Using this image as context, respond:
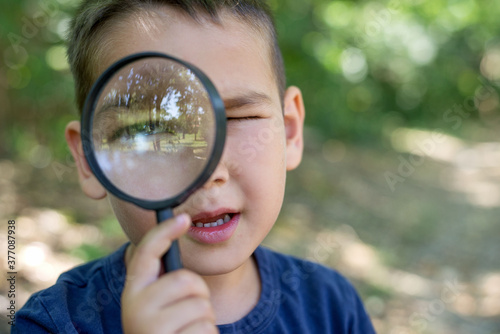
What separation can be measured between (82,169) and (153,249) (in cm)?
105

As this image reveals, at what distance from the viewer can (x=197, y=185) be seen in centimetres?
127

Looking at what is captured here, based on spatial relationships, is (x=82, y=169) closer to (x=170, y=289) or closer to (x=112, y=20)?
(x=112, y=20)

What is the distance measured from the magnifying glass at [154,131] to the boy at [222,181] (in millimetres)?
161

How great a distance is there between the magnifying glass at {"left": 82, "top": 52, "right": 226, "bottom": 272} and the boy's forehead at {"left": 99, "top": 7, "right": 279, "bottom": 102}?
0.20 m

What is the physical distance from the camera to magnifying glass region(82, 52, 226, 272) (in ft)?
4.27

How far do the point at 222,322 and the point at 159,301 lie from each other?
3.20ft

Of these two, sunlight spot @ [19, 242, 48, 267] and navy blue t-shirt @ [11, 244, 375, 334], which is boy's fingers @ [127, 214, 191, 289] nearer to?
navy blue t-shirt @ [11, 244, 375, 334]

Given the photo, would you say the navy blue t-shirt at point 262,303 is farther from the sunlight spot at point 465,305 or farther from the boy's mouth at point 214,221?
the sunlight spot at point 465,305

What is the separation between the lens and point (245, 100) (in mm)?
1771

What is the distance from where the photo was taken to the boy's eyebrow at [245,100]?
1.72m

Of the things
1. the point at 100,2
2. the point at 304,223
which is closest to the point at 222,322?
the point at 100,2

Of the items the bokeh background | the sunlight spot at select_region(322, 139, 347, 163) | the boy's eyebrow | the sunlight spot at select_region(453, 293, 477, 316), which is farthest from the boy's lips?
the sunlight spot at select_region(322, 139, 347, 163)

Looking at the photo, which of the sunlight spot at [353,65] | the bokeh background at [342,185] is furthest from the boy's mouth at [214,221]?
the sunlight spot at [353,65]

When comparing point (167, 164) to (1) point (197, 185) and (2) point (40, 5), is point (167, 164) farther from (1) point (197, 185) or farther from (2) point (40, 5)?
(2) point (40, 5)
